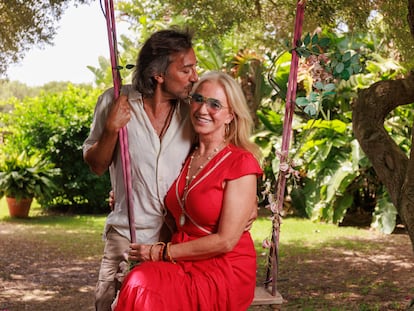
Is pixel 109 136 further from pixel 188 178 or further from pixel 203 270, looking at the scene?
pixel 203 270

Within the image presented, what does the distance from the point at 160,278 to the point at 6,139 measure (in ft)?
31.2

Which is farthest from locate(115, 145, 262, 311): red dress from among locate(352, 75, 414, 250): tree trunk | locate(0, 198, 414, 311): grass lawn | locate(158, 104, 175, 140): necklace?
locate(0, 198, 414, 311): grass lawn

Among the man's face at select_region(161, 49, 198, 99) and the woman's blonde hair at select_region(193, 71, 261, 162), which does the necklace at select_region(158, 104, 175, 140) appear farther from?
the woman's blonde hair at select_region(193, 71, 261, 162)

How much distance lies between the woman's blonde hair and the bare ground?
2.95m

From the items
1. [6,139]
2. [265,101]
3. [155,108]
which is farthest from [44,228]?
[155,108]

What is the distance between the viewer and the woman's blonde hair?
8.79 feet

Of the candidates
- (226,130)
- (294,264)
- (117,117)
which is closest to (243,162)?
(226,130)

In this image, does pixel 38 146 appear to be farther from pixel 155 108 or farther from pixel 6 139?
pixel 155 108

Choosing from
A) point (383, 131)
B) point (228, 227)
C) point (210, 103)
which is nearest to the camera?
point (228, 227)

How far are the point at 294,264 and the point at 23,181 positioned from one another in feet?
15.5

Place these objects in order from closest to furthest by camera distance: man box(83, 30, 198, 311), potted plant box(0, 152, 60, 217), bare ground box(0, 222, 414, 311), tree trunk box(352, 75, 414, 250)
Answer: man box(83, 30, 198, 311) < tree trunk box(352, 75, 414, 250) < bare ground box(0, 222, 414, 311) < potted plant box(0, 152, 60, 217)

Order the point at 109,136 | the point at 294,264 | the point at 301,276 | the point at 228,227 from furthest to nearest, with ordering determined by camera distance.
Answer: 1. the point at 294,264
2. the point at 301,276
3. the point at 109,136
4. the point at 228,227

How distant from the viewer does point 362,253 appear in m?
7.75

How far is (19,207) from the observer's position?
10.2 metres
